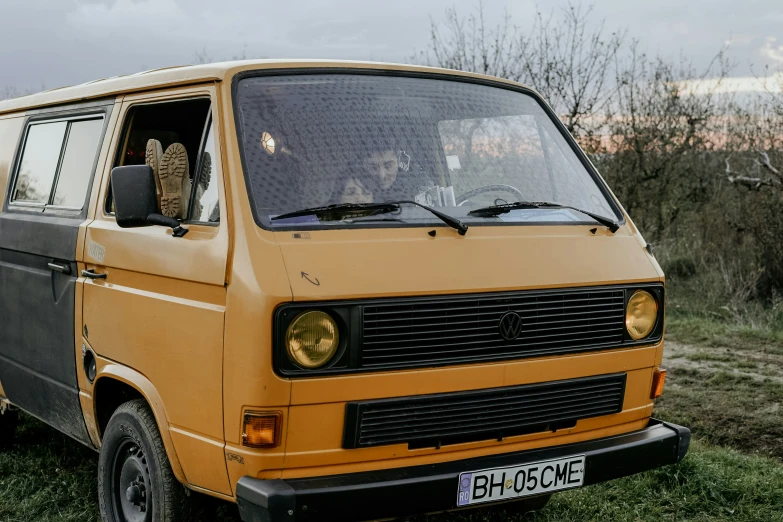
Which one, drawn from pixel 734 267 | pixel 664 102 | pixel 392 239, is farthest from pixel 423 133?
pixel 664 102

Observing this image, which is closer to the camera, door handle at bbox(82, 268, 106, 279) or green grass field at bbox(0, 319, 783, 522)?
door handle at bbox(82, 268, 106, 279)

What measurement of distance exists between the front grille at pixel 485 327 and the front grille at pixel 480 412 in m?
0.14

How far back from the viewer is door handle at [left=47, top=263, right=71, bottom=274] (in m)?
4.21

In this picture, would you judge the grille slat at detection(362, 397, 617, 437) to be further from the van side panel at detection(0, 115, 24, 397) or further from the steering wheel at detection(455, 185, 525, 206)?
the van side panel at detection(0, 115, 24, 397)

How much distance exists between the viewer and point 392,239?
323 centimetres

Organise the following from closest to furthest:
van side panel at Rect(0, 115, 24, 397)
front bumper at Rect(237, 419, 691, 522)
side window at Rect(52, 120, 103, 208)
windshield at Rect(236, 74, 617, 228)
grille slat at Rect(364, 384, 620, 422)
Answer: front bumper at Rect(237, 419, 691, 522) → grille slat at Rect(364, 384, 620, 422) → windshield at Rect(236, 74, 617, 228) → side window at Rect(52, 120, 103, 208) → van side panel at Rect(0, 115, 24, 397)

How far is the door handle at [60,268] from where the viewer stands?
13.8 ft

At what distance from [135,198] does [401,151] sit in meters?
1.09

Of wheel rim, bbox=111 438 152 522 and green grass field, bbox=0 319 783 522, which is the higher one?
wheel rim, bbox=111 438 152 522

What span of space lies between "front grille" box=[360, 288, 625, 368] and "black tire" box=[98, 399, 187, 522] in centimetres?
105

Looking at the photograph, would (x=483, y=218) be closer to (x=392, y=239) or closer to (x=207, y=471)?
(x=392, y=239)

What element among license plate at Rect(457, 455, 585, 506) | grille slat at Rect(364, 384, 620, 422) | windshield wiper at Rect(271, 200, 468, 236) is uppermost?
windshield wiper at Rect(271, 200, 468, 236)

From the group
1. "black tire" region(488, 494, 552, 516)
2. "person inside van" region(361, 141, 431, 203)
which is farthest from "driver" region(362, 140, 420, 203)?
"black tire" region(488, 494, 552, 516)

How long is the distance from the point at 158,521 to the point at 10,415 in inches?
104
